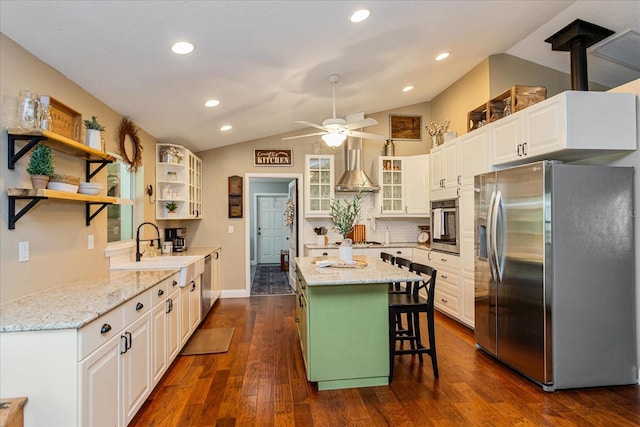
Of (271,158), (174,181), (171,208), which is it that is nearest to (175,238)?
(171,208)

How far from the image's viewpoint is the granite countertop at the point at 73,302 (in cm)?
158

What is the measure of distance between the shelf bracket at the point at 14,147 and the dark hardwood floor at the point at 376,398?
176 cm

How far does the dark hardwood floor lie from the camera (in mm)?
2258

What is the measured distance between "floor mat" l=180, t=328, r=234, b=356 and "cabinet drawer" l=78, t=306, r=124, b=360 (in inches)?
62.0

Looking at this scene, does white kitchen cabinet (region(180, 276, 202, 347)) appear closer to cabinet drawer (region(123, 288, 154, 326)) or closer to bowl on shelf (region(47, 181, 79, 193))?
cabinet drawer (region(123, 288, 154, 326))

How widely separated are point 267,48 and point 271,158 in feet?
10.3

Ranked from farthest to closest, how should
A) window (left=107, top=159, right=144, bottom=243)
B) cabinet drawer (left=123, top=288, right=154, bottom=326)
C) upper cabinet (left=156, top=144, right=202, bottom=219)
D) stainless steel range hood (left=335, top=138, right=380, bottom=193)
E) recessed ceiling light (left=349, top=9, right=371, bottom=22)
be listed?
stainless steel range hood (left=335, top=138, right=380, bottom=193) < upper cabinet (left=156, top=144, right=202, bottom=219) < window (left=107, top=159, right=144, bottom=243) < recessed ceiling light (left=349, top=9, right=371, bottom=22) < cabinet drawer (left=123, top=288, right=154, bottom=326)

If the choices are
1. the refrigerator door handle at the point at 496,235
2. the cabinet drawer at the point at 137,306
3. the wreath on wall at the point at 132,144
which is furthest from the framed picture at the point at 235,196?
the refrigerator door handle at the point at 496,235

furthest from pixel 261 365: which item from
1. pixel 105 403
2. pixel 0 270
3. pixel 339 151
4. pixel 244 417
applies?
pixel 339 151

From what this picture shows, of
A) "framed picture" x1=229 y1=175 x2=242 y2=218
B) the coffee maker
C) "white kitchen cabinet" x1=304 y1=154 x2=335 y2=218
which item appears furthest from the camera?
"framed picture" x1=229 y1=175 x2=242 y2=218

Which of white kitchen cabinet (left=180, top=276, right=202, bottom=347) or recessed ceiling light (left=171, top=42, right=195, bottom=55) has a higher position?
recessed ceiling light (left=171, top=42, right=195, bottom=55)

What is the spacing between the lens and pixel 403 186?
5402 millimetres

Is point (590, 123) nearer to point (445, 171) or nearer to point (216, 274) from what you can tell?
point (445, 171)

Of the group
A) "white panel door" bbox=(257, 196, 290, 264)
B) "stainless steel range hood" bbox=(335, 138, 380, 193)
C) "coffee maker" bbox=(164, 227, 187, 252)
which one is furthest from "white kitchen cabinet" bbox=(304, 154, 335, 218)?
"white panel door" bbox=(257, 196, 290, 264)
